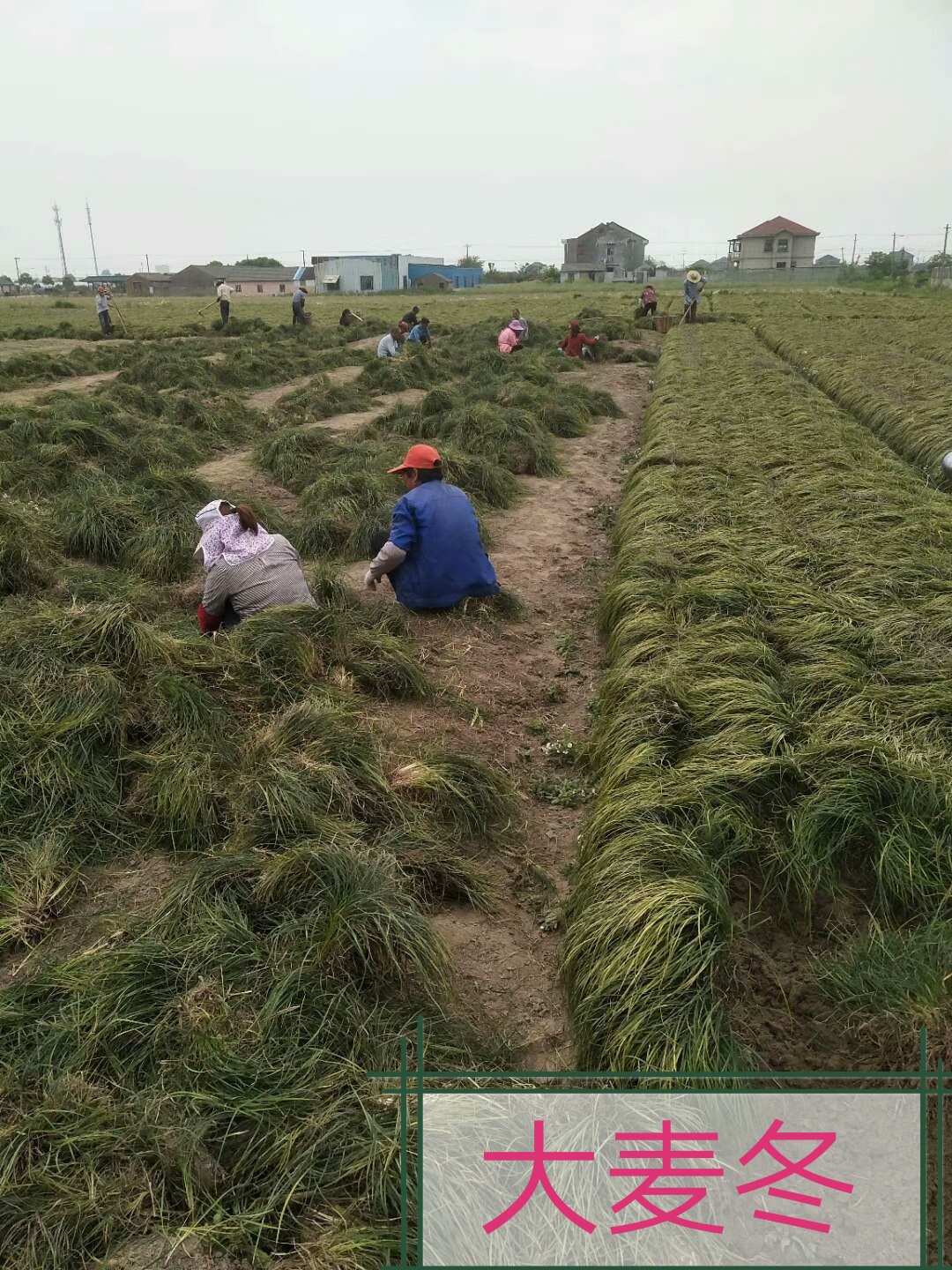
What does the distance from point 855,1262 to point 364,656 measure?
3847mm

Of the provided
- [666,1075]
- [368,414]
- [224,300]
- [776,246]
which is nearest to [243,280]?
[776,246]

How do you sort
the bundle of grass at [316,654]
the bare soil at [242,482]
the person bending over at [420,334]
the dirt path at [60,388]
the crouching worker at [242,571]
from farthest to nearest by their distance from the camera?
the person bending over at [420,334]
the dirt path at [60,388]
the bare soil at [242,482]
the crouching worker at [242,571]
the bundle of grass at [316,654]

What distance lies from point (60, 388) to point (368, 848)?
16.8 meters

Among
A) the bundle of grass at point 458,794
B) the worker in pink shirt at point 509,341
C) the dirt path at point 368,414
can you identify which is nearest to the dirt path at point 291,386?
the dirt path at point 368,414

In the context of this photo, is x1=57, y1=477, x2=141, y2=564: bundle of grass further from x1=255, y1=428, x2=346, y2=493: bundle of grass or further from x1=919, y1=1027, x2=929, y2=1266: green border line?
x1=919, y1=1027, x2=929, y2=1266: green border line

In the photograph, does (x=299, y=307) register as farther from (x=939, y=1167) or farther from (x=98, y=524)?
(x=939, y=1167)

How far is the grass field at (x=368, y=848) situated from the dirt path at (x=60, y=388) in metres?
9.16

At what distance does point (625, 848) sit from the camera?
3432 millimetres

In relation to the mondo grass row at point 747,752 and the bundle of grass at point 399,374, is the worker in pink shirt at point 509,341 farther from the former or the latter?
the mondo grass row at point 747,752

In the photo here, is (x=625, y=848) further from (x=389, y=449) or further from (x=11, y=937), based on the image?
(x=389, y=449)

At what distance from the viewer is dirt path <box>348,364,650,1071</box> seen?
3242 millimetres

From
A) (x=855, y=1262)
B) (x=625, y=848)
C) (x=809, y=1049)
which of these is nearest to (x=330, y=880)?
(x=625, y=848)

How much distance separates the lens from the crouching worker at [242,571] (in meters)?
5.42

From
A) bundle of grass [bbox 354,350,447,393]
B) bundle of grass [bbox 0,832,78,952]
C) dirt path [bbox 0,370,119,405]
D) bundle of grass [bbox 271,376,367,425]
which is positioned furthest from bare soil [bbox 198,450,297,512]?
bundle of grass [bbox 0,832,78,952]
